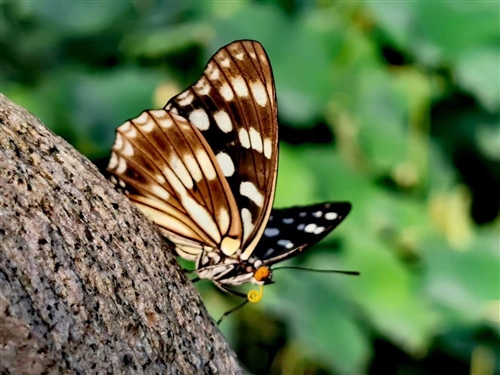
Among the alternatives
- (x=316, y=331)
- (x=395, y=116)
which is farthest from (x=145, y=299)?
(x=395, y=116)

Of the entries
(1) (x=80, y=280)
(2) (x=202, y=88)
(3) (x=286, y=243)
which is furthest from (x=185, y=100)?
(1) (x=80, y=280)

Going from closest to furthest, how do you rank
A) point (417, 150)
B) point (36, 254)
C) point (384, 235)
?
point (36, 254), point (384, 235), point (417, 150)

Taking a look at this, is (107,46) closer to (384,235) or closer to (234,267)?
(384,235)

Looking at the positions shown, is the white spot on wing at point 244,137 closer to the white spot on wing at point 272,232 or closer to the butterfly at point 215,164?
the butterfly at point 215,164

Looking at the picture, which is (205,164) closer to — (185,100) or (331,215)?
(185,100)

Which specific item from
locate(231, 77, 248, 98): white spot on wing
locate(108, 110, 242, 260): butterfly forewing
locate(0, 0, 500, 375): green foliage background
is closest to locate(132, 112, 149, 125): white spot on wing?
locate(108, 110, 242, 260): butterfly forewing

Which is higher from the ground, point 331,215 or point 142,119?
point 142,119
